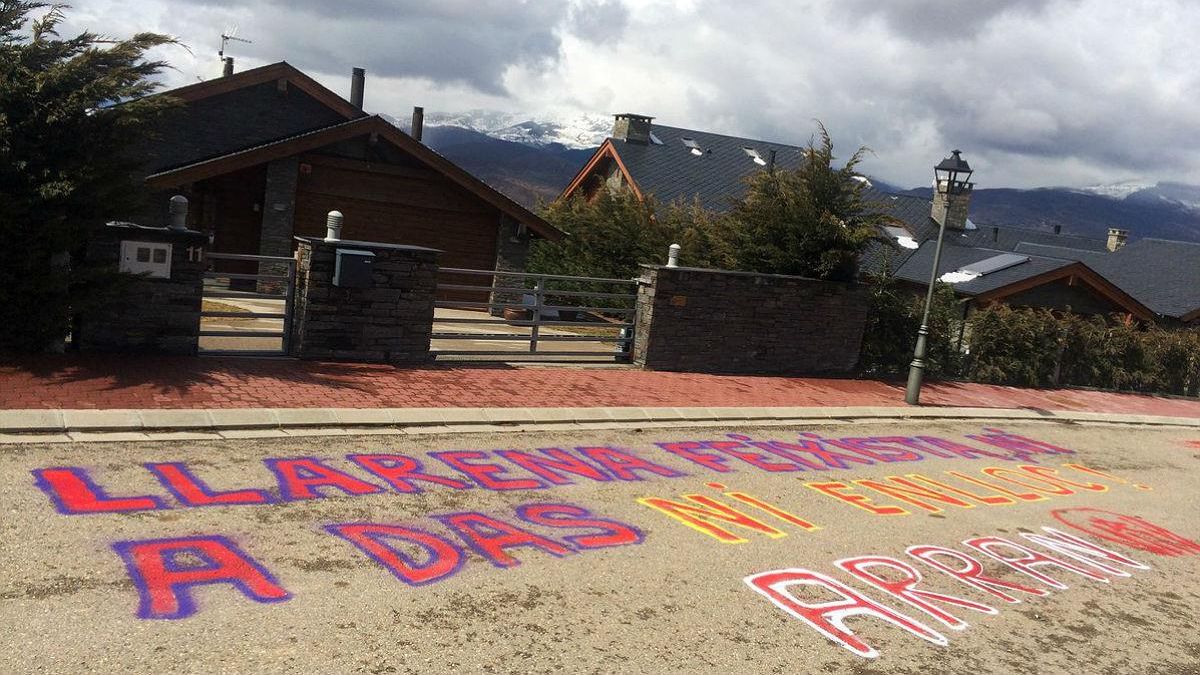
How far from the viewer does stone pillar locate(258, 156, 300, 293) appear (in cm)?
2022

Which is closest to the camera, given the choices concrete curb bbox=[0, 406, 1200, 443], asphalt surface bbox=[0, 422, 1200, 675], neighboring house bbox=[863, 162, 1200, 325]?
asphalt surface bbox=[0, 422, 1200, 675]

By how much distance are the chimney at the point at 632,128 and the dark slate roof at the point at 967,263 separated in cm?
1109

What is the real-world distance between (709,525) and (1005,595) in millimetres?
2119

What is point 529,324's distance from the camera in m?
13.6

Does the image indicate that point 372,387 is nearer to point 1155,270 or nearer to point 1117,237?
point 1155,270

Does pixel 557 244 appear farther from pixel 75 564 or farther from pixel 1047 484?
pixel 75 564

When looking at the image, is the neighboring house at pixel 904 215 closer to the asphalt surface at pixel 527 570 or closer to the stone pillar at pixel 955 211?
the stone pillar at pixel 955 211

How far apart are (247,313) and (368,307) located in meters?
2.09

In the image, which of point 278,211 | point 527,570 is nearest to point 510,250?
point 278,211

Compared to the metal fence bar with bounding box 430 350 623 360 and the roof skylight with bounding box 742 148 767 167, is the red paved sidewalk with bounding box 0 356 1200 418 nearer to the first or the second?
the metal fence bar with bounding box 430 350 623 360

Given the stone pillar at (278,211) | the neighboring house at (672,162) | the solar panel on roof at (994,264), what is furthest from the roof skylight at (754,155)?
the stone pillar at (278,211)

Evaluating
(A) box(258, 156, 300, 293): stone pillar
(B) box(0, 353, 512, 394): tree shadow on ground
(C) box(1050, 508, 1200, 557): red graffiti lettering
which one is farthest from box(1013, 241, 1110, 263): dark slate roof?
(B) box(0, 353, 512, 394): tree shadow on ground

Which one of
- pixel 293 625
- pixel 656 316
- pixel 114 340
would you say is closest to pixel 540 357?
pixel 656 316

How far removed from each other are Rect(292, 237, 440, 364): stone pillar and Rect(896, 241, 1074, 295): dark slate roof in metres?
15.9
